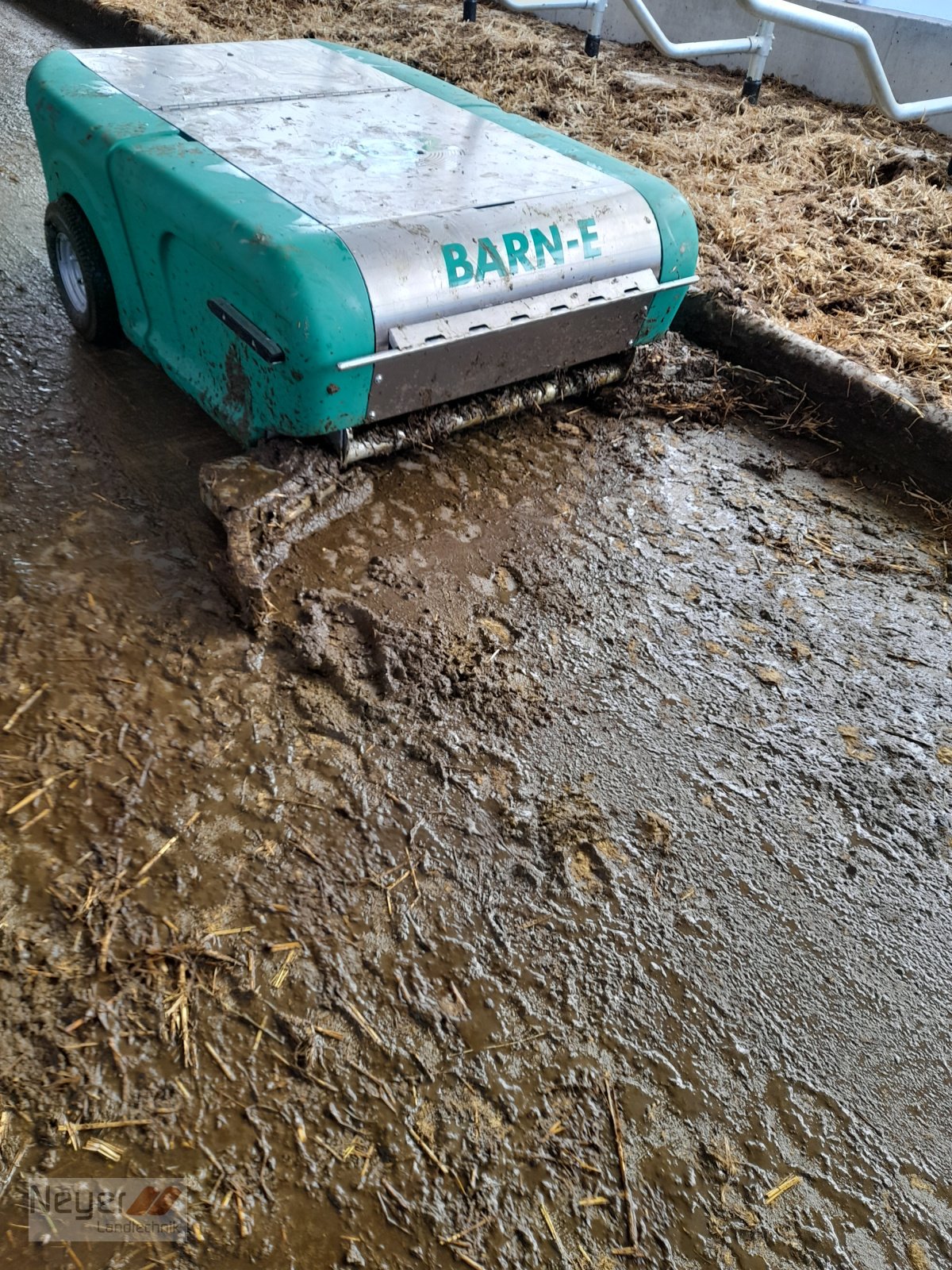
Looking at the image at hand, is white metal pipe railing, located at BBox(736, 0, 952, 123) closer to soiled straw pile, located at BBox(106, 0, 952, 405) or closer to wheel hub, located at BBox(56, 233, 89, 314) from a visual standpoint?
soiled straw pile, located at BBox(106, 0, 952, 405)

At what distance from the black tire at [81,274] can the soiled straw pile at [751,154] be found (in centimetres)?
238

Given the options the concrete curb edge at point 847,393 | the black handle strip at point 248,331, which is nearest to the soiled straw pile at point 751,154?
the concrete curb edge at point 847,393

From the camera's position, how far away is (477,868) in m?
2.00

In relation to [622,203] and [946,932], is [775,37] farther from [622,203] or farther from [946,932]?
[946,932]

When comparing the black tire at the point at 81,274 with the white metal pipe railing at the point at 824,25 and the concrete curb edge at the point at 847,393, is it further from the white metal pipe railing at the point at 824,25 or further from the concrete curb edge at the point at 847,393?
the white metal pipe railing at the point at 824,25

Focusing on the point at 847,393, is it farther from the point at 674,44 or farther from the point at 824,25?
the point at 674,44

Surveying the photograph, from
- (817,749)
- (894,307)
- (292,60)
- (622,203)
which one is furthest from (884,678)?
(292,60)

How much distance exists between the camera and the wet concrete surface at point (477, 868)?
1569 millimetres

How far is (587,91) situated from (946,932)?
5.81 metres
